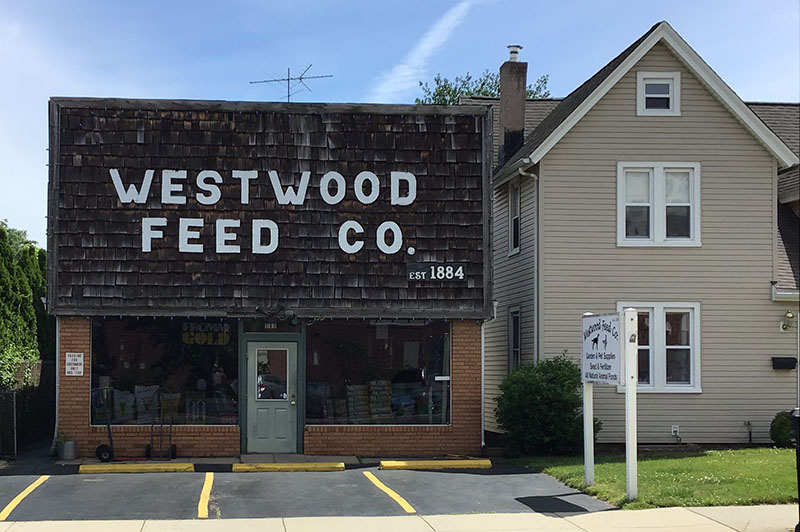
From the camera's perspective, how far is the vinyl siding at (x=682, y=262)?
20.2 metres

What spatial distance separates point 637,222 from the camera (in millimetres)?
20594

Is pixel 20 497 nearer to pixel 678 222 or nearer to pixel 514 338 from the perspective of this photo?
pixel 514 338

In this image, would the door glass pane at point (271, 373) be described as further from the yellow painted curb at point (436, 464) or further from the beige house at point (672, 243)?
the beige house at point (672, 243)

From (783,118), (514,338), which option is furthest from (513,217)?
(783,118)

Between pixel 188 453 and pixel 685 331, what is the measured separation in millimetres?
10089

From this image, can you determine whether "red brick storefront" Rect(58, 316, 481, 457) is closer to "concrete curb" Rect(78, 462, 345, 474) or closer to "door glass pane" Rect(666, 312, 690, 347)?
"concrete curb" Rect(78, 462, 345, 474)

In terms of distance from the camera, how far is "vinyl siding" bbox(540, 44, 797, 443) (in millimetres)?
20234

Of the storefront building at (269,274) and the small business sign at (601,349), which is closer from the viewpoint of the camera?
the small business sign at (601,349)

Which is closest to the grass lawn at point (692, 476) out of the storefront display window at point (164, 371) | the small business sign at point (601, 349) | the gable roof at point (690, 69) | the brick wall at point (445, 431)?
the brick wall at point (445, 431)

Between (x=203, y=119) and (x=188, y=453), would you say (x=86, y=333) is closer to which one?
(x=188, y=453)

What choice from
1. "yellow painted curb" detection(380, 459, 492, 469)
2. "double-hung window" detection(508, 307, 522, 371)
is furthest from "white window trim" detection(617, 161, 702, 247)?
"yellow painted curb" detection(380, 459, 492, 469)

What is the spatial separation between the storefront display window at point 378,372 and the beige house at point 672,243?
94.1 inches

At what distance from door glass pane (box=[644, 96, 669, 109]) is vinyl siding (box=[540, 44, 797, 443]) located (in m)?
0.34

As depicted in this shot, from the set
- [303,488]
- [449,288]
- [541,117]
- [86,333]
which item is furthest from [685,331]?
[86,333]
